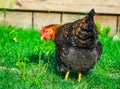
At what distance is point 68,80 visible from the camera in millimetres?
4730

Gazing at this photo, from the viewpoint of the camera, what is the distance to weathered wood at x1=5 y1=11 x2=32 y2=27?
7016mm

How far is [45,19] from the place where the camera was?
6980 millimetres

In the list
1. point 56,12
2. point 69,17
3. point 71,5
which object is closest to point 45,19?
point 56,12

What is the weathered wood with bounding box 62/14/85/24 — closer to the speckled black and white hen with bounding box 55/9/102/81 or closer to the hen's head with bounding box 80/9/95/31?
the speckled black and white hen with bounding box 55/9/102/81

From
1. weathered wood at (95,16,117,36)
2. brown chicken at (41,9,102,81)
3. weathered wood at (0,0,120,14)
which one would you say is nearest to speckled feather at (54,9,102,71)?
brown chicken at (41,9,102,81)

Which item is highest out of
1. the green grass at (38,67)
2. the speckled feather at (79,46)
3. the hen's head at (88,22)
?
the hen's head at (88,22)

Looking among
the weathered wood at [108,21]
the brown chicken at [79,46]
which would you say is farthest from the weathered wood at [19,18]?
the brown chicken at [79,46]

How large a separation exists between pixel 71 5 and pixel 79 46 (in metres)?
2.33

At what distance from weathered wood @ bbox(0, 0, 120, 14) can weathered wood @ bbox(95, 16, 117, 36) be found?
0.13 metres

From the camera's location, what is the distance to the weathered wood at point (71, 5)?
6.72 m

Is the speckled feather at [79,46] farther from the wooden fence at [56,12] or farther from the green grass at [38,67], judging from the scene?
the wooden fence at [56,12]

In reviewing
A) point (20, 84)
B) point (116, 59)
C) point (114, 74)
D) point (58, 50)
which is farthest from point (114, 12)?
point (20, 84)

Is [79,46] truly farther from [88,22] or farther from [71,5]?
[71,5]

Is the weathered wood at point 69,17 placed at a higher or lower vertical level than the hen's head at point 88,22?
lower
